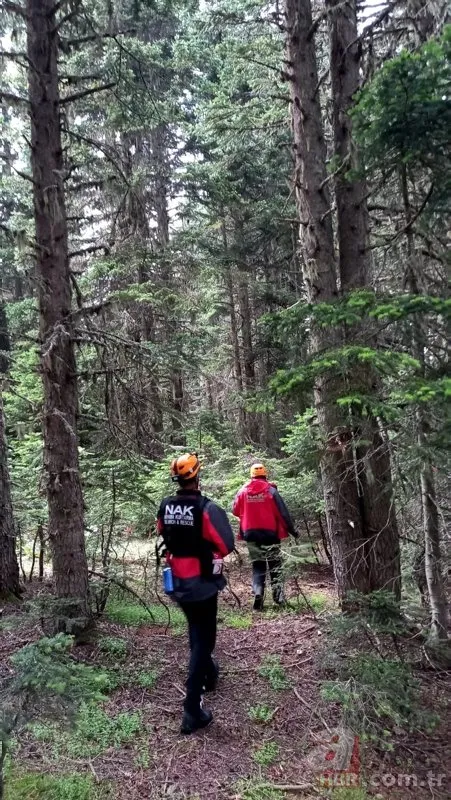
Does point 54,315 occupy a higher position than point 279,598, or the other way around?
point 54,315

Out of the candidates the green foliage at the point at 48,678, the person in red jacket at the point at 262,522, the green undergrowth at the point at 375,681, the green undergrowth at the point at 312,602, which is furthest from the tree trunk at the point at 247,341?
the green foliage at the point at 48,678

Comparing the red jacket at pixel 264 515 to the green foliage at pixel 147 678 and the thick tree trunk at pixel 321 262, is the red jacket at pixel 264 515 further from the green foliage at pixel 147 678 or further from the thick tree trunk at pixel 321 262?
the green foliage at pixel 147 678

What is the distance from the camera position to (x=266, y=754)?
3.90 m

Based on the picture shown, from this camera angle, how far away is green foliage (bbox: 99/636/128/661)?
5443mm

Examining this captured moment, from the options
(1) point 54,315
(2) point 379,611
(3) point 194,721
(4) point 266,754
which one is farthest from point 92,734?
(1) point 54,315

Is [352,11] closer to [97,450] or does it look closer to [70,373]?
[70,373]

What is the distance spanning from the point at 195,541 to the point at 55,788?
1865 millimetres

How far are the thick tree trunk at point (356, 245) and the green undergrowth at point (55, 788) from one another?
123 inches

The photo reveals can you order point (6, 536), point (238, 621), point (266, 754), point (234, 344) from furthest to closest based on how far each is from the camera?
point (234, 344) → point (6, 536) → point (238, 621) → point (266, 754)

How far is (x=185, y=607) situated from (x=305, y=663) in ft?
5.44

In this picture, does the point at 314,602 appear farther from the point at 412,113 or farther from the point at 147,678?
the point at 412,113

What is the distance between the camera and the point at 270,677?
5035 millimetres

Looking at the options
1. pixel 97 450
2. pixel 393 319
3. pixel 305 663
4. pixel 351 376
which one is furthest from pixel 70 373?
pixel 305 663

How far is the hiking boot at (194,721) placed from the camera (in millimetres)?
4184
